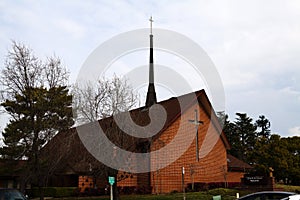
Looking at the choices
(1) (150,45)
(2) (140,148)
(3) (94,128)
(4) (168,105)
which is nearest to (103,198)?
(2) (140,148)

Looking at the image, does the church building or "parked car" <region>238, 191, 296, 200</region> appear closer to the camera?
"parked car" <region>238, 191, 296, 200</region>

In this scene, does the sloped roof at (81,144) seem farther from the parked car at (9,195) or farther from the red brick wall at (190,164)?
the parked car at (9,195)

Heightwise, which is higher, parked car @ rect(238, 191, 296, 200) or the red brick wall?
the red brick wall

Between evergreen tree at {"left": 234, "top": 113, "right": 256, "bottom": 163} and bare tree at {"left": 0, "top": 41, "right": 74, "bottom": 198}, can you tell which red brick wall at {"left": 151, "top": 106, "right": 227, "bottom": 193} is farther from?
evergreen tree at {"left": 234, "top": 113, "right": 256, "bottom": 163}

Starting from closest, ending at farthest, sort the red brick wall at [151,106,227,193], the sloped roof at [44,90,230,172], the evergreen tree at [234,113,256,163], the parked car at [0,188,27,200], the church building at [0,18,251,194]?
the parked car at [0,188,27,200], the sloped roof at [44,90,230,172], the church building at [0,18,251,194], the red brick wall at [151,106,227,193], the evergreen tree at [234,113,256,163]

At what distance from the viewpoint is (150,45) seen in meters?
40.5

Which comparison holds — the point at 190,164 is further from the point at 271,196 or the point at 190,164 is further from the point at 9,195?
the point at 9,195

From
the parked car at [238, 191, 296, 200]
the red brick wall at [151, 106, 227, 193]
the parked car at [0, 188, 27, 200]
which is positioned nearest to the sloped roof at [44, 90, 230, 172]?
the red brick wall at [151, 106, 227, 193]

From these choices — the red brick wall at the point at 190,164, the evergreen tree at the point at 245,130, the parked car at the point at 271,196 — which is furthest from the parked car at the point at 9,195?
the evergreen tree at the point at 245,130

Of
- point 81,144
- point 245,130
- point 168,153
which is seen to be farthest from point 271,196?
point 245,130

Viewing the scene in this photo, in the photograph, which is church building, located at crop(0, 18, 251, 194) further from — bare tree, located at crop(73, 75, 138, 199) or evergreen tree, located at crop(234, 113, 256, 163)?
evergreen tree, located at crop(234, 113, 256, 163)

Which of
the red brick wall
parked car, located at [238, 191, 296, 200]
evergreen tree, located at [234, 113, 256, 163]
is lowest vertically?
parked car, located at [238, 191, 296, 200]

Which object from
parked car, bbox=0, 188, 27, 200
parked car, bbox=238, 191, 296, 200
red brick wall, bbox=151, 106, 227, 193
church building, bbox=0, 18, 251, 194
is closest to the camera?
parked car, bbox=0, 188, 27, 200

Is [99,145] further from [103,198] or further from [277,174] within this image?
[277,174]
